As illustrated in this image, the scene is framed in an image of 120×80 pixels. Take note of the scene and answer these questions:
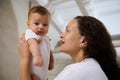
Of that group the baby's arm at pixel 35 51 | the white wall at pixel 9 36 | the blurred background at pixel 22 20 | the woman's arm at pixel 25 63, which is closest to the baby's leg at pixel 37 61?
the baby's arm at pixel 35 51

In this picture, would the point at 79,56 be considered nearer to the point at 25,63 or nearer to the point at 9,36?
the point at 25,63

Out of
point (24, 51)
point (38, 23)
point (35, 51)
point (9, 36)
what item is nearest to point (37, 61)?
point (35, 51)

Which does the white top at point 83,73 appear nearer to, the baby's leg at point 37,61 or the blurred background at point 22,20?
the baby's leg at point 37,61

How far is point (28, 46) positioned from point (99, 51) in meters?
0.54

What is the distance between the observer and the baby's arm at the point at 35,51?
1.40 m

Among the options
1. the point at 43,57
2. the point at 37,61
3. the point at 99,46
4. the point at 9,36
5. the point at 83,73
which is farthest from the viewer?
the point at 9,36

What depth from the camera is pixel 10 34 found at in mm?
2297

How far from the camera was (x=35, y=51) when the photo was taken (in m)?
1.44

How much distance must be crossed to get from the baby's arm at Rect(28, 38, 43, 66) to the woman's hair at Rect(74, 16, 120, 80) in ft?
1.06

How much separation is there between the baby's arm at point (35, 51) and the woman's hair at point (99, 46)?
0.32 metres

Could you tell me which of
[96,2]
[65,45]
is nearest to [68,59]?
[96,2]

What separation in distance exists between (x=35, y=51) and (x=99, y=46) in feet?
1.44

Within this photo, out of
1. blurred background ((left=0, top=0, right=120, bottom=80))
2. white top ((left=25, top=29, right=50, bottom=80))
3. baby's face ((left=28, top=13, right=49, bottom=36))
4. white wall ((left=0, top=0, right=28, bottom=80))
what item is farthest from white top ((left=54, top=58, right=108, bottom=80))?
white wall ((left=0, top=0, right=28, bottom=80))

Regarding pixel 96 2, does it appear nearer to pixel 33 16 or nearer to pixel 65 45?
pixel 33 16
